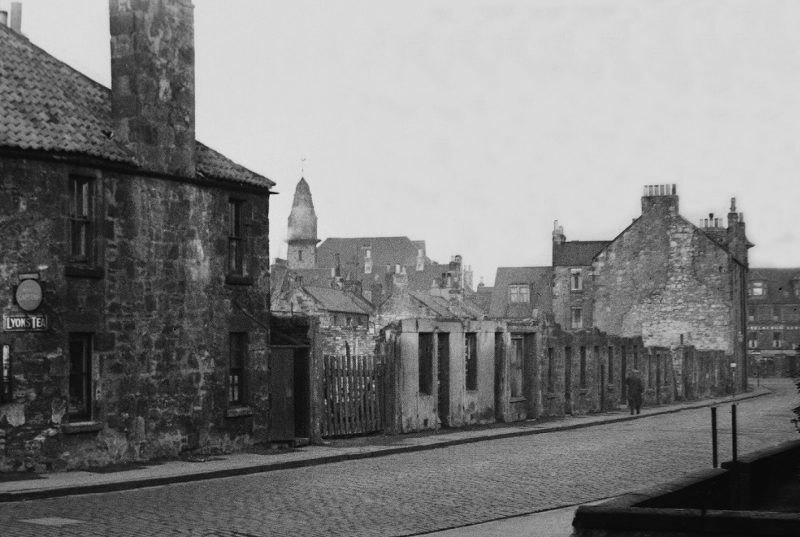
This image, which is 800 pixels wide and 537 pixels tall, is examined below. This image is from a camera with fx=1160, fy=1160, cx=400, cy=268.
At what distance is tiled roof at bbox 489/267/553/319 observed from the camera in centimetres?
8912

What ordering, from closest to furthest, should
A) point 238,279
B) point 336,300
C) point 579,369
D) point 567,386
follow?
point 238,279
point 567,386
point 579,369
point 336,300

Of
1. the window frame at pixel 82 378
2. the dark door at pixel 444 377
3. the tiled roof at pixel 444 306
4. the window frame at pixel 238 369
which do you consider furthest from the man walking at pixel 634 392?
the tiled roof at pixel 444 306

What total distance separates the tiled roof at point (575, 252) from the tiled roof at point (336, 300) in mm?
15758

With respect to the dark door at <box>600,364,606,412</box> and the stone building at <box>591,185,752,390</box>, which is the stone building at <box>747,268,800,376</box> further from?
the dark door at <box>600,364,606,412</box>

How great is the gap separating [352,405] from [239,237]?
17.1ft

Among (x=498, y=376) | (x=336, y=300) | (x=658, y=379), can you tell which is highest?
(x=336, y=300)

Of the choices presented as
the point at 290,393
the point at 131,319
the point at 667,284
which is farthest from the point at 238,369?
the point at 667,284

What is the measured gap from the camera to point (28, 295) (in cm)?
1812

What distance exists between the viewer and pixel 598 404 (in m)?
39.5

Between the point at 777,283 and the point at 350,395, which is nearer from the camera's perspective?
the point at 350,395

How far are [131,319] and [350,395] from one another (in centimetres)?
701

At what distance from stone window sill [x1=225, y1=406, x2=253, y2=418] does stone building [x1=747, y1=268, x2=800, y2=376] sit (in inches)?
3562

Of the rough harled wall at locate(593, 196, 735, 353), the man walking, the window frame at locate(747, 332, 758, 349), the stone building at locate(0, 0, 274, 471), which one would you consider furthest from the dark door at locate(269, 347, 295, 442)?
the window frame at locate(747, 332, 758, 349)

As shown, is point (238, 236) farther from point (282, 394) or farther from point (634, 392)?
point (634, 392)
